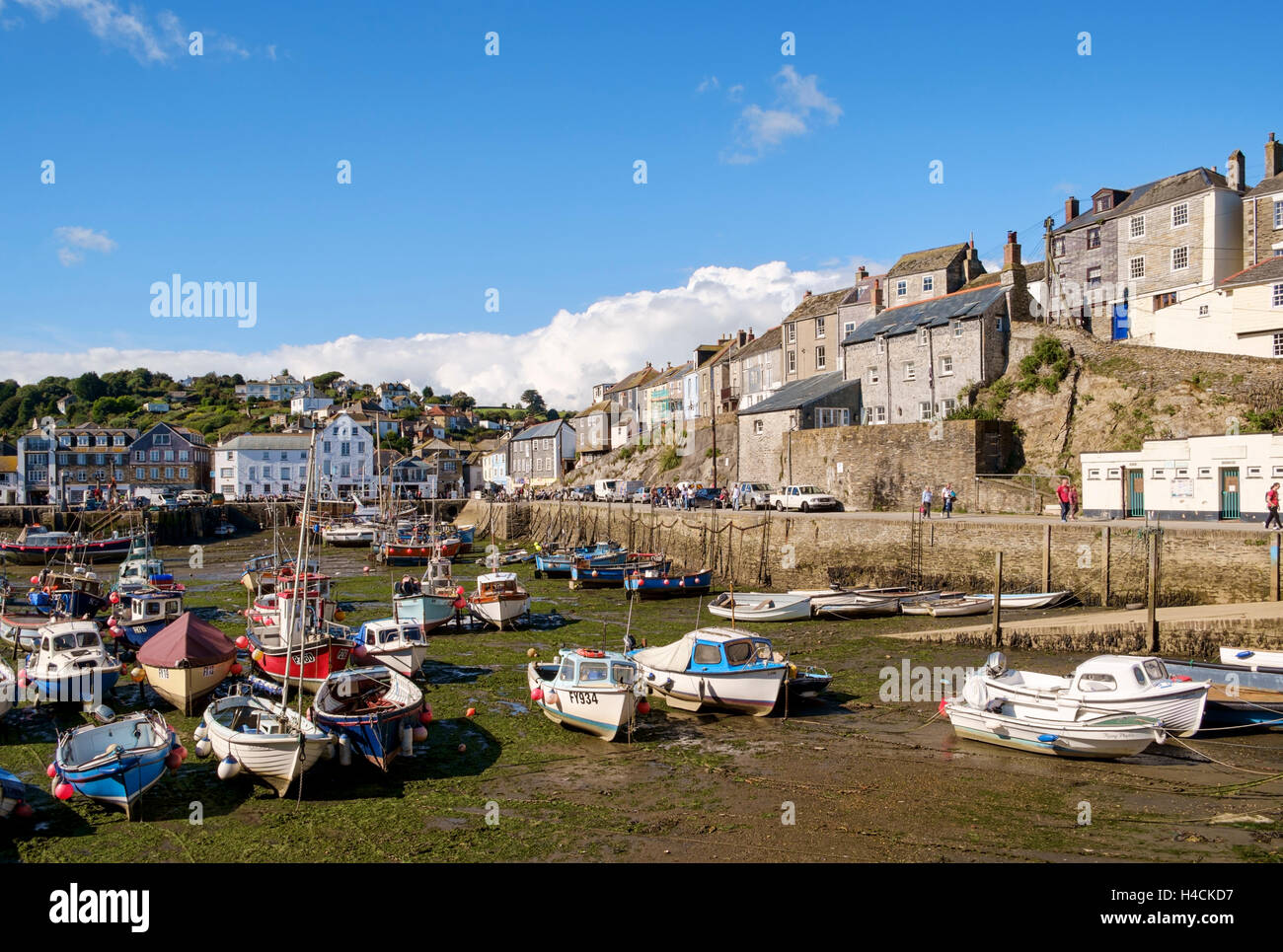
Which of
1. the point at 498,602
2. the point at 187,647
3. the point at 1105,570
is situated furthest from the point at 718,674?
the point at 1105,570

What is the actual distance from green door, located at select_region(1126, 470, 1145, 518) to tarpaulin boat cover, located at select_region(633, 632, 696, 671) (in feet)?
64.9

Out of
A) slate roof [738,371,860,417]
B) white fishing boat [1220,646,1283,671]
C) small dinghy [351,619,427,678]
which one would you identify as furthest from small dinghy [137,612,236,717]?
slate roof [738,371,860,417]

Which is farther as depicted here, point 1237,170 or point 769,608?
point 1237,170

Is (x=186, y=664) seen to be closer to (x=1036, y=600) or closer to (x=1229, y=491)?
(x=1036, y=600)

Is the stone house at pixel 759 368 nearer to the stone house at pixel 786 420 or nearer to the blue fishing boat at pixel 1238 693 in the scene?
the stone house at pixel 786 420

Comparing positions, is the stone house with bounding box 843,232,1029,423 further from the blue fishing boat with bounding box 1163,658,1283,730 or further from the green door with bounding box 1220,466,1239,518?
the blue fishing boat with bounding box 1163,658,1283,730

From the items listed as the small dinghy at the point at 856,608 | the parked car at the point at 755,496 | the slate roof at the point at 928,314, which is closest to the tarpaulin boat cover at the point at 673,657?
the small dinghy at the point at 856,608

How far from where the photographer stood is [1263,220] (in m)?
40.8

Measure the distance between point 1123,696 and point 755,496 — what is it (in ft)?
99.6

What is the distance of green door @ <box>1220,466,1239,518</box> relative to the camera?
27.1 metres

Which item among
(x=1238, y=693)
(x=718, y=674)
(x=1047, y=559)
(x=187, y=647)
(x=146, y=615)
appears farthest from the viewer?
(x=1047, y=559)

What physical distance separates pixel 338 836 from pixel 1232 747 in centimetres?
1530
